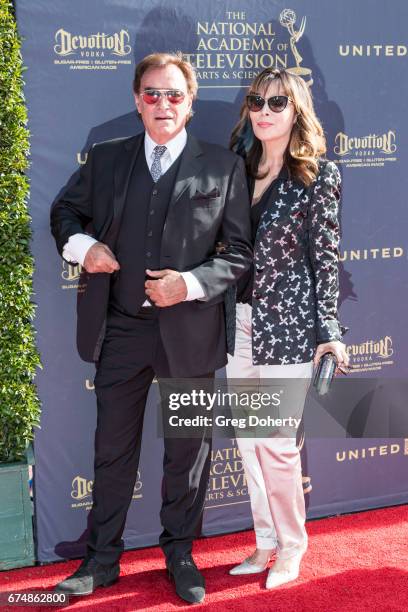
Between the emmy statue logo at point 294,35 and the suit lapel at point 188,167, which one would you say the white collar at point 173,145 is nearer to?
the suit lapel at point 188,167

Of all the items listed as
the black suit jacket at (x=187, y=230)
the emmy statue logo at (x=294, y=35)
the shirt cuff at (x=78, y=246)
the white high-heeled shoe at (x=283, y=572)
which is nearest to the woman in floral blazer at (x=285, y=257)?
the black suit jacket at (x=187, y=230)

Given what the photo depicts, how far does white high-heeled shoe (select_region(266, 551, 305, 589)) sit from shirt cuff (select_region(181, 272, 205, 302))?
46.6 inches

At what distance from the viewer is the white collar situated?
3031 millimetres

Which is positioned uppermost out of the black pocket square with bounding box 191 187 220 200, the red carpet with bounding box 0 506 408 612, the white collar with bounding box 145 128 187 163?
the white collar with bounding box 145 128 187 163

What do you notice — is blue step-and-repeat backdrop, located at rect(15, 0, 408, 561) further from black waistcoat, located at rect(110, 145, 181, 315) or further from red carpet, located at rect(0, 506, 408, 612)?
black waistcoat, located at rect(110, 145, 181, 315)

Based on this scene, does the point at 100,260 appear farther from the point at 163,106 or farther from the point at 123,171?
the point at 163,106

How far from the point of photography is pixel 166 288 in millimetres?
2848

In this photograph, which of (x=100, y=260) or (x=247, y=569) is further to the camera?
(x=247, y=569)

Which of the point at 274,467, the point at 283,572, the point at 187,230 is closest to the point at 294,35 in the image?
the point at 187,230

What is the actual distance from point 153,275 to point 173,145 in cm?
51

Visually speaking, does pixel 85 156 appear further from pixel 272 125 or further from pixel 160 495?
pixel 160 495

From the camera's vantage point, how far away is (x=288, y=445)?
Result: 3.22 m

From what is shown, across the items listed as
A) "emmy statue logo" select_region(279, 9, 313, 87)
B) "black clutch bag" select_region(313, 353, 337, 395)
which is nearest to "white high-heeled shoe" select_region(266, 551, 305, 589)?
"black clutch bag" select_region(313, 353, 337, 395)

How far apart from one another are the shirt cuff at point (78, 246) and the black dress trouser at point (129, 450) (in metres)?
0.26
